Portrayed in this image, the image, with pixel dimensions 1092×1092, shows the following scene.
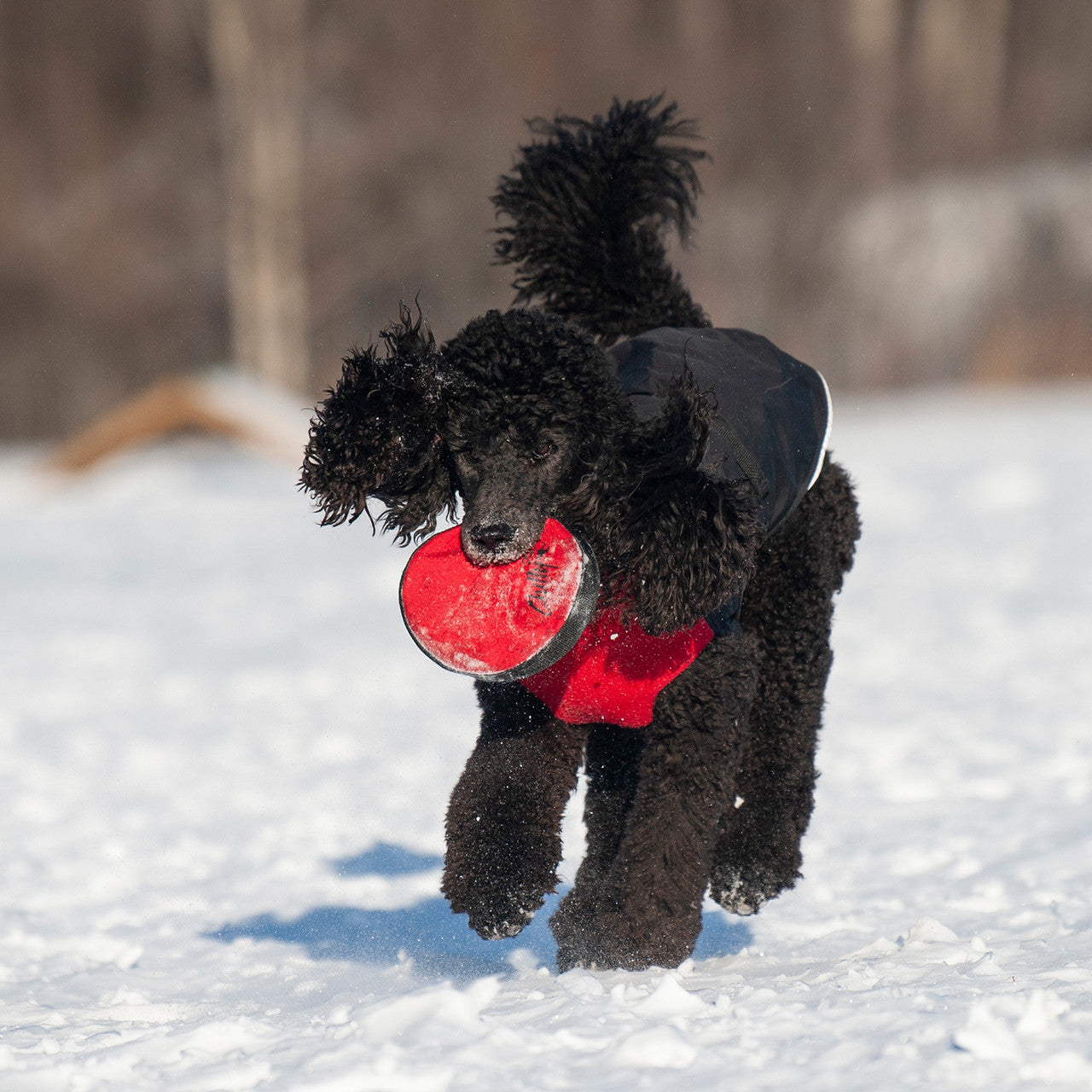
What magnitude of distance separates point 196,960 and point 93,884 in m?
0.82

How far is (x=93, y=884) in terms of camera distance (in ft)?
14.3

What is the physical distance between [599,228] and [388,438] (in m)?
1.04

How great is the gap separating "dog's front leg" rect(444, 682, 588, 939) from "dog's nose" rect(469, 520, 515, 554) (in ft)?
1.68

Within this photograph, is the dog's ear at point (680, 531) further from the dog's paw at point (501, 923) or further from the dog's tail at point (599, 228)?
the dog's tail at point (599, 228)

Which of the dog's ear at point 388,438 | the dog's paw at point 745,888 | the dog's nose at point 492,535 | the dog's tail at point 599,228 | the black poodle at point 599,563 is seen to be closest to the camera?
the dog's nose at point 492,535

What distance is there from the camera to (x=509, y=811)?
3213mm

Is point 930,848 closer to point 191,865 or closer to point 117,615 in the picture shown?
point 191,865

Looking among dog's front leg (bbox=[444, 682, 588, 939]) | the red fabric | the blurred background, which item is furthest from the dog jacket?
the blurred background

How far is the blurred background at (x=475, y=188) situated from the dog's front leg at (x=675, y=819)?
45.4ft

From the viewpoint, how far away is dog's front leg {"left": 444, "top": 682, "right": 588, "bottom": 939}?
3.13m

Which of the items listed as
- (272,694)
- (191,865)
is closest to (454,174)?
(272,694)

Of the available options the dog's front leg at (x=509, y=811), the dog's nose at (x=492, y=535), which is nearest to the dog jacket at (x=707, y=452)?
the dog's front leg at (x=509, y=811)

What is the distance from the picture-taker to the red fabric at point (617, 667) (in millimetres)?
3129

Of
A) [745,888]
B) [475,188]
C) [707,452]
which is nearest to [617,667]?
[707,452]
